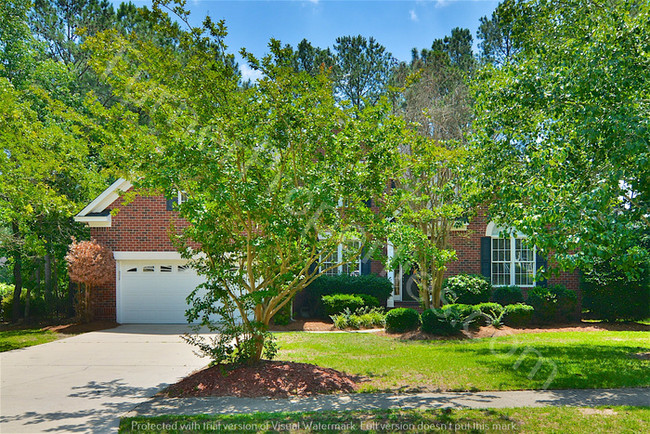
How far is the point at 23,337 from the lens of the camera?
16.7 m

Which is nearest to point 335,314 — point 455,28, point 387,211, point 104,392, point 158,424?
point 387,211

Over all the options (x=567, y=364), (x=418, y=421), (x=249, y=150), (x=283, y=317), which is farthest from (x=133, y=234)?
(x=418, y=421)

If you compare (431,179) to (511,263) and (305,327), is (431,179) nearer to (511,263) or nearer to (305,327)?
(305,327)

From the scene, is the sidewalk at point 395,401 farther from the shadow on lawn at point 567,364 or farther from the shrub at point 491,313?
the shrub at point 491,313

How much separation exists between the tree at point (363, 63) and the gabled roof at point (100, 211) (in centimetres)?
1584

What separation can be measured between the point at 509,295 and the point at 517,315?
1977 millimetres

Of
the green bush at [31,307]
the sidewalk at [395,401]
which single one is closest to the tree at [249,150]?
the sidewalk at [395,401]

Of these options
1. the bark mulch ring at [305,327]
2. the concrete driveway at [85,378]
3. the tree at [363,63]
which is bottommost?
the bark mulch ring at [305,327]

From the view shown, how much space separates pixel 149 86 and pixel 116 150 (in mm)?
1245

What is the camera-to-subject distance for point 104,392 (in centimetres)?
927

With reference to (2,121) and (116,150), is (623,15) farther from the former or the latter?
(2,121)

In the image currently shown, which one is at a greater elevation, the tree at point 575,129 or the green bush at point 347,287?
the tree at point 575,129

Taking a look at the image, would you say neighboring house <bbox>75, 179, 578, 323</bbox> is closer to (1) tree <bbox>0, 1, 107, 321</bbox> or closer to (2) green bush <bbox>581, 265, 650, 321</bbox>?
(1) tree <bbox>0, 1, 107, 321</bbox>

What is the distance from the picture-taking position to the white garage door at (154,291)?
19.4 m
